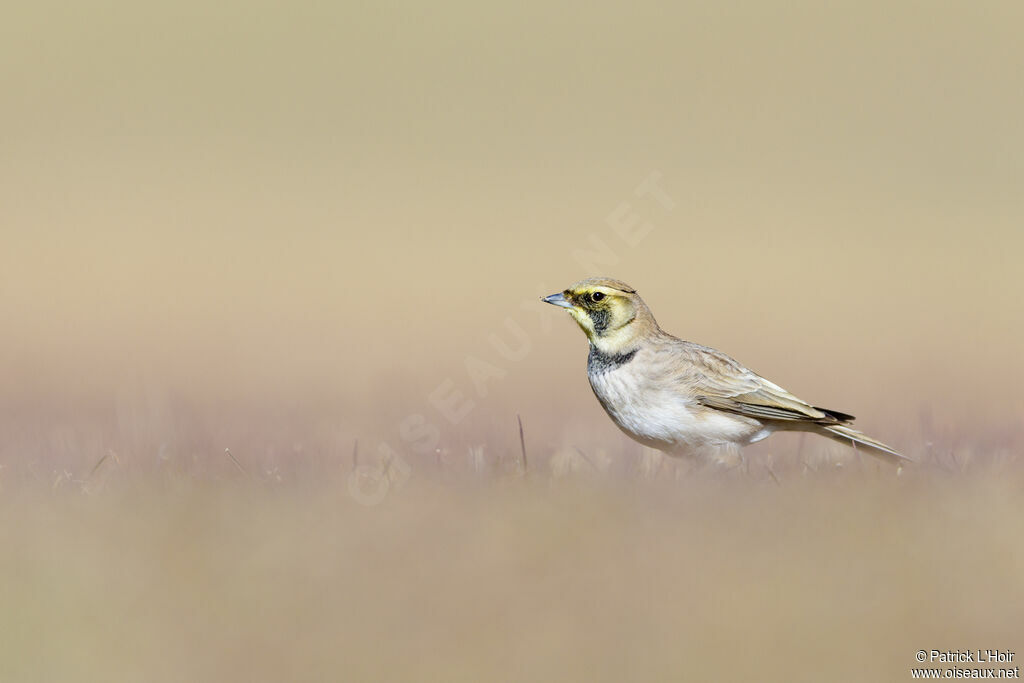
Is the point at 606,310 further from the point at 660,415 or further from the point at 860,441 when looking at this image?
the point at 860,441

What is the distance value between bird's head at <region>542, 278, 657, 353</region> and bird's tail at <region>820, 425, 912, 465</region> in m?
1.29

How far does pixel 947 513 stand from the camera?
5594 millimetres

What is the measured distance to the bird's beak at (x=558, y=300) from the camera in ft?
27.5

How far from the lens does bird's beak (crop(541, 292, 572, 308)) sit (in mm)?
8375

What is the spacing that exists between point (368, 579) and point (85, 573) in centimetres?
109

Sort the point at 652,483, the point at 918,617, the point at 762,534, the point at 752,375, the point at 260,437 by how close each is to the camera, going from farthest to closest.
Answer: the point at 260,437 → the point at 752,375 → the point at 652,483 → the point at 762,534 → the point at 918,617

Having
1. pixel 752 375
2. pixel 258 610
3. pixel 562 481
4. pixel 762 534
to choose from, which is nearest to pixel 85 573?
pixel 258 610

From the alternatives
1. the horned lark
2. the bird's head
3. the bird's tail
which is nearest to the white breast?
the horned lark

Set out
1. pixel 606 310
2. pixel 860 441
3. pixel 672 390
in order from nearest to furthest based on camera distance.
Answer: pixel 672 390
pixel 860 441
pixel 606 310

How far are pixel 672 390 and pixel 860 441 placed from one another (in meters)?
1.19

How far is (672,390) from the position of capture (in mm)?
8086

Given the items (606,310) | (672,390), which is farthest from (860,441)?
(606,310)

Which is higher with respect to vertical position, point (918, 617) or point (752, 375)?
point (752, 375)

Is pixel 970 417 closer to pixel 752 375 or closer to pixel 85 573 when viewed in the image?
pixel 752 375
